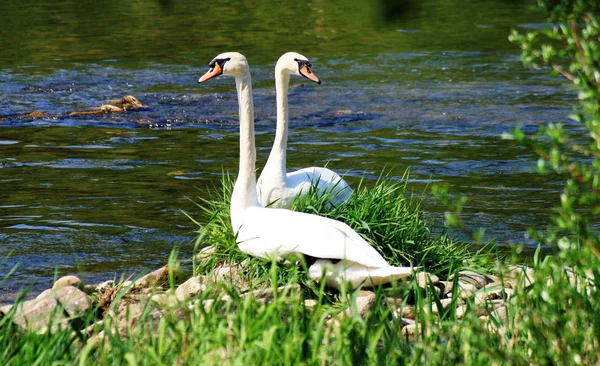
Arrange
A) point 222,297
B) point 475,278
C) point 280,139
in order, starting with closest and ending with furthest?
point 222,297 → point 475,278 → point 280,139

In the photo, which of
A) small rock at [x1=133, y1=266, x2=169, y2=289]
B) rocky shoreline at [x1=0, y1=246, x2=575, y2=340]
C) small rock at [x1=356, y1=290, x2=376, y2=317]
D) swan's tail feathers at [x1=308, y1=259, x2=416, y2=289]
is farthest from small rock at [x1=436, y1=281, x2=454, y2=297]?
small rock at [x1=133, y1=266, x2=169, y2=289]

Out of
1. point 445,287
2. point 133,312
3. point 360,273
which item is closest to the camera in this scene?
point 133,312

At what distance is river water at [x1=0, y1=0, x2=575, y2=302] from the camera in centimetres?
833

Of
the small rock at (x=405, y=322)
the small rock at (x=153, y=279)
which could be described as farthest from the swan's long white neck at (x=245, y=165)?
the small rock at (x=405, y=322)

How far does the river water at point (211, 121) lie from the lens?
27.3 ft

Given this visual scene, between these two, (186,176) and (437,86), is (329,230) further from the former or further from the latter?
(437,86)

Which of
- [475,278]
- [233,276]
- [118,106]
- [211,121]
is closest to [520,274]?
[475,278]

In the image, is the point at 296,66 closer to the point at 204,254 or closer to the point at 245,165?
the point at 245,165

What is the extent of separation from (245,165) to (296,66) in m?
1.27

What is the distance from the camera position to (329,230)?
5820mm

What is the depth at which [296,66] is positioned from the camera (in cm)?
770

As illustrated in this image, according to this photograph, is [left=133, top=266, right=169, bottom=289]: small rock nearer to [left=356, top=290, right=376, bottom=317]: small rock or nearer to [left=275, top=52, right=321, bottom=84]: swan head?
[left=356, top=290, right=376, bottom=317]: small rock

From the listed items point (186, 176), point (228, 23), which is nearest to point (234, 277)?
point (186, 176)

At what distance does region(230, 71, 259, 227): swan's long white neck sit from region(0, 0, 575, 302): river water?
68 cm
